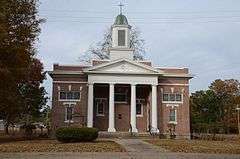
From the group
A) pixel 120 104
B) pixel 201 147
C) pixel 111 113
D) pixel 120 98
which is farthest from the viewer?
pixel 120 98

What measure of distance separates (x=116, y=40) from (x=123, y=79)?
6569 millimetres

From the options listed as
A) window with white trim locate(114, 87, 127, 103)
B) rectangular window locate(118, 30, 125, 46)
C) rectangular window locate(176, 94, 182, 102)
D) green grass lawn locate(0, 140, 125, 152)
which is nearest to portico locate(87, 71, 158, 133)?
window with white trim locate(114, 87, 127, 103)

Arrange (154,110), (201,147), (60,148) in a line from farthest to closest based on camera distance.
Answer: (154,110) → (201,147) → (60,148)

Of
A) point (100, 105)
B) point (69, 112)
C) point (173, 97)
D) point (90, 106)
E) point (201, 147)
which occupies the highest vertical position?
point (173, 97)

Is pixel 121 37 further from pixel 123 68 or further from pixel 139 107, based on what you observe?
pixel 139 107

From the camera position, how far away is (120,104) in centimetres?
6028

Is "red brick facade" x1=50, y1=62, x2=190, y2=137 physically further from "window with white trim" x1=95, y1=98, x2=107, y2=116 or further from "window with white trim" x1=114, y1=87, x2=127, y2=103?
"window with white trim" x1=114, y1=87, x2=127, y2=103

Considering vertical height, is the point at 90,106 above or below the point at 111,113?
above

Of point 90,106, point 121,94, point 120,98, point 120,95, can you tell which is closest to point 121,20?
point 121,94

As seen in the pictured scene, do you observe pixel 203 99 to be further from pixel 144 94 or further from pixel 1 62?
pixel 1 62

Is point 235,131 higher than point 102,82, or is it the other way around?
point 102,82

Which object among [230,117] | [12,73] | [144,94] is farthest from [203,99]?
[12,73]

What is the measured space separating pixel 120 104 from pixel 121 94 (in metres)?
1.43

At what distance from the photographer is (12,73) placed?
3822cm
